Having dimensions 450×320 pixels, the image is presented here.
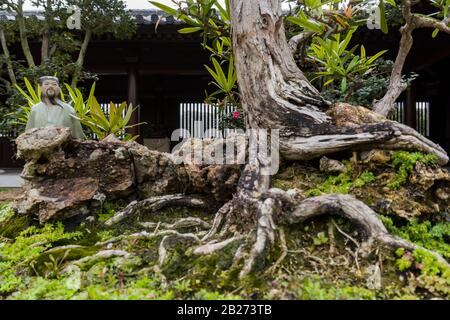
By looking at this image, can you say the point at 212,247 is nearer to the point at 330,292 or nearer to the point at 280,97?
the point at 330,292

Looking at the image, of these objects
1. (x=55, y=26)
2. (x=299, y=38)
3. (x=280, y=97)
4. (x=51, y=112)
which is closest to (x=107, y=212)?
(x=51, y=112)

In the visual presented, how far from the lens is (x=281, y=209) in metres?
1.88

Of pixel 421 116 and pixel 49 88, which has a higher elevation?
pixel 421 116

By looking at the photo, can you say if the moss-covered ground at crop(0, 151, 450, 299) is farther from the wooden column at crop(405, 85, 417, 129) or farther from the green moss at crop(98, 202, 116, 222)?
the wooden column at crop(405, 85, 417, 129)

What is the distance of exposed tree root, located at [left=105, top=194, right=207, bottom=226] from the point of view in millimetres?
2555

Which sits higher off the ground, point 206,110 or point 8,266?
point 206,110

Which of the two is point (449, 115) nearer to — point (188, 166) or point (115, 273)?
point (188, 166)

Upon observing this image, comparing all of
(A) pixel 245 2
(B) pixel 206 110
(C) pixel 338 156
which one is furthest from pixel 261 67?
(B) pixel 206 110

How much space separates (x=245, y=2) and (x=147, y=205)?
1833 mm

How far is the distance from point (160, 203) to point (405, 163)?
186 centimetres

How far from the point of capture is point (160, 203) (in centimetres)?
262

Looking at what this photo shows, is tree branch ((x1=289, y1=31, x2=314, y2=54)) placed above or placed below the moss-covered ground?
above

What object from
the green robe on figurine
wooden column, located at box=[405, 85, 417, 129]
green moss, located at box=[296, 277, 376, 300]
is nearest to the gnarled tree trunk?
green moss, located at box=[296, 277, 376, 300]

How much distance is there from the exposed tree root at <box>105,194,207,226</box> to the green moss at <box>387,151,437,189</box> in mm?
1461
